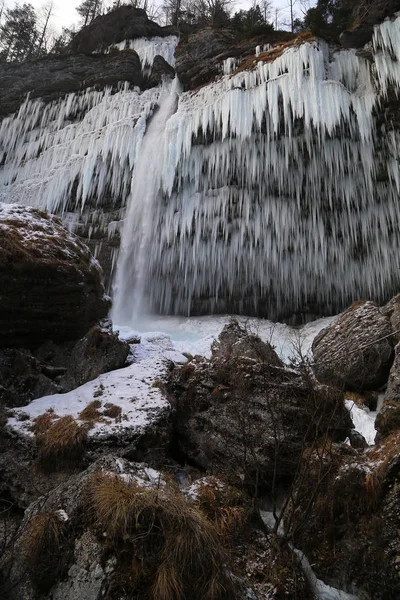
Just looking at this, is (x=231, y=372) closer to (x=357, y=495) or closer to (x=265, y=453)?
(x=265, y=453)

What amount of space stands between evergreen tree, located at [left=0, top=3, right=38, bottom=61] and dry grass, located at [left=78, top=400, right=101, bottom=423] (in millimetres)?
31901

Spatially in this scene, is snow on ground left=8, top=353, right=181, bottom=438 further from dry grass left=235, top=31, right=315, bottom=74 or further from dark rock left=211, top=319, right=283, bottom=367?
dry grass left=235, top=31, right=315, bottom=74

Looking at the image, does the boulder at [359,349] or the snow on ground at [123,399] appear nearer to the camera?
the snow on ground at [123,399]

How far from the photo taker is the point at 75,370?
716 cm

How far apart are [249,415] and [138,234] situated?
12.5 metres

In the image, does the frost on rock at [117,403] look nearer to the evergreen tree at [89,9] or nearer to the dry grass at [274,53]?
the dry grass at [274,53]

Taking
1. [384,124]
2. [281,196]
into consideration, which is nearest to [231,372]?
[281,196]

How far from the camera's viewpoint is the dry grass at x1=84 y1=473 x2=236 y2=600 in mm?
2820

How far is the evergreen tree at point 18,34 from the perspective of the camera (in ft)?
96.4

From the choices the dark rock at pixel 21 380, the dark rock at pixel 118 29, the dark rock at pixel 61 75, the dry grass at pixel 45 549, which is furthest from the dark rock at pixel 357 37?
the dry grass at pixel 45 549

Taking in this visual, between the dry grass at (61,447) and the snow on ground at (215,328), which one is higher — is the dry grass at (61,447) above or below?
below

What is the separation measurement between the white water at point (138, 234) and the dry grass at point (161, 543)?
13.3 metres

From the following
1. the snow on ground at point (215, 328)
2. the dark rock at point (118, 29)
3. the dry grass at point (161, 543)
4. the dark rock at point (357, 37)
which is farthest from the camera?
the dark rock at point (118, 29)

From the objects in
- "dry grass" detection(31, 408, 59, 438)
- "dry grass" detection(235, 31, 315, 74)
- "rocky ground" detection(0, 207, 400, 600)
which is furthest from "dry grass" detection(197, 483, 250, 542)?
"dry grass" detection(235, 31, 315, 74)
